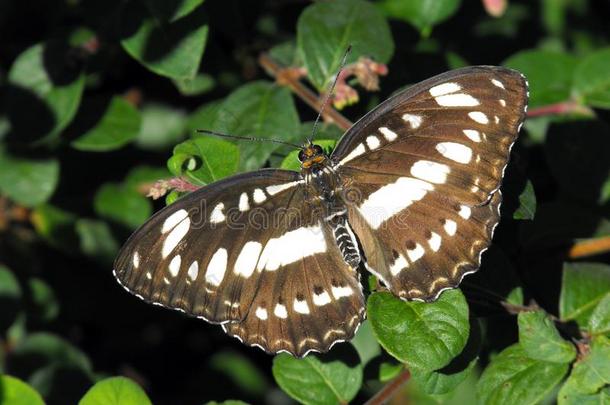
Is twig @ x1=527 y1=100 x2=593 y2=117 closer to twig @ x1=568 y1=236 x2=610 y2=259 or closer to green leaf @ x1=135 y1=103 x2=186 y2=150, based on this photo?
twig @ x1=568 y1=236 x2=610 y2=259

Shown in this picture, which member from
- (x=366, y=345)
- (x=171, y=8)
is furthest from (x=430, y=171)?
(x=171, y=8)

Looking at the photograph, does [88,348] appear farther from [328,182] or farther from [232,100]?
[328,182]

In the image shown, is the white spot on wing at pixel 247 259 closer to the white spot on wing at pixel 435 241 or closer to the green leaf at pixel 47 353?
the white spot on wing at pixel 435 241

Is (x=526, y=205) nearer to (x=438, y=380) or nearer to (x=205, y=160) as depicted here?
Result: (x=438, y=380)

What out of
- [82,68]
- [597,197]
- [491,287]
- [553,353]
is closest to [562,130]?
[597,197]

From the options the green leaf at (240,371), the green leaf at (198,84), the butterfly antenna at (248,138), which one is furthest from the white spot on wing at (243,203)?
the green leaf at (240,371)

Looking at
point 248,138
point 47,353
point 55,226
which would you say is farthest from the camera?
point 55,226

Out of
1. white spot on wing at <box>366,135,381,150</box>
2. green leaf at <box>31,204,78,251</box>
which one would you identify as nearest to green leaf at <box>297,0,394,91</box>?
white spot on wing at <box>366,135,381,150</box>
